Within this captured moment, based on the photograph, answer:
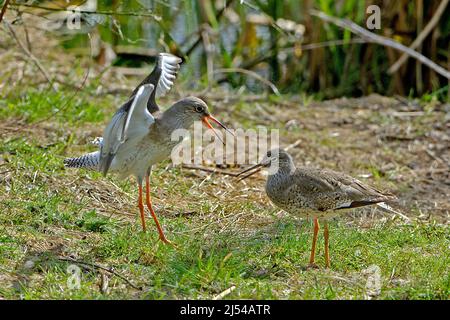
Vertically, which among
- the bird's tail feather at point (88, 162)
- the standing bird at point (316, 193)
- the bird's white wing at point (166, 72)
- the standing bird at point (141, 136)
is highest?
the bird's white wing at point (166, 72)

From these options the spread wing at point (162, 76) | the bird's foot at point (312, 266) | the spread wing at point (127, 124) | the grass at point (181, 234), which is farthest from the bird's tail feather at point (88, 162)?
the bird's foot at point (312, 266)

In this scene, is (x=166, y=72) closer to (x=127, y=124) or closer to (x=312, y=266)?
(x=127, y=124)

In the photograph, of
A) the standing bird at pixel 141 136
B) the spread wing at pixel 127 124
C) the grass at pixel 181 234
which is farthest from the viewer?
the standing bird at pixel 141 136

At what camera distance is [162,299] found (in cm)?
494

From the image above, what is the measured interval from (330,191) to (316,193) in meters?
0.11

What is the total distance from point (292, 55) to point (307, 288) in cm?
595

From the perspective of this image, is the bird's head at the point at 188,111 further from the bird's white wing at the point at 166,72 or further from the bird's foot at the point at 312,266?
the bird's foot at the point at 312,266

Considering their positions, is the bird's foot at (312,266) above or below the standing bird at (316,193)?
below

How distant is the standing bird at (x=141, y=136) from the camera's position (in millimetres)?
5695

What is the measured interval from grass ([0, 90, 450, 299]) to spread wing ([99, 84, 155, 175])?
57 centimetres

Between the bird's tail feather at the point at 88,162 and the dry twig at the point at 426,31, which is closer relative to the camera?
the bird's tail feather at the point at 88,162

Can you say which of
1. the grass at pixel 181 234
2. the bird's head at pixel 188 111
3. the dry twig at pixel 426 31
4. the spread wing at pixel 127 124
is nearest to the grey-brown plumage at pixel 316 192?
the grass at pixel 181 234

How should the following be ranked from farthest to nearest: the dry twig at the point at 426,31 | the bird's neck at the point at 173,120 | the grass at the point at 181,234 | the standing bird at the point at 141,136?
the dry twig at the point at 426,31
the bird's neck at the point at 173,120
the standing bird at the point at 141,136
the grass at the point at 181,234

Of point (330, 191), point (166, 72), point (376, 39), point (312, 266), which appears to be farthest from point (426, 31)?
point (312, 266)
